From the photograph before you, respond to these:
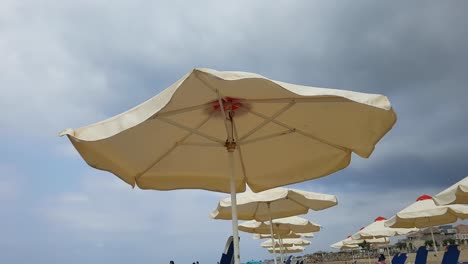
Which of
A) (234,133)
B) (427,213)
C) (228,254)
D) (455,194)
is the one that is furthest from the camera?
(427,213)

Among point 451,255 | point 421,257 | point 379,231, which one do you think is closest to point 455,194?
point 421,257

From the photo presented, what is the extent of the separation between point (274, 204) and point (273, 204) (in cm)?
3

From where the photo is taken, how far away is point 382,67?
1245 cm

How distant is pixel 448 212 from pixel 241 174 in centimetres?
874

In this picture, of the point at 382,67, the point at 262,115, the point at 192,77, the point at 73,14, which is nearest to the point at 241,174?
the point at 262,115

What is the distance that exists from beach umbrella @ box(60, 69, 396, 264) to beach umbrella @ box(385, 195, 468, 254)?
6722mm

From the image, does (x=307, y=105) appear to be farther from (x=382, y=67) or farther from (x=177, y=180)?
(x=382, y=67)

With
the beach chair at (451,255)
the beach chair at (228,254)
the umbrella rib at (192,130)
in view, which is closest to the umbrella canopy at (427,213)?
the beach chair at (451,255)

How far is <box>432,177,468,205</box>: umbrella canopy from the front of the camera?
6.63m

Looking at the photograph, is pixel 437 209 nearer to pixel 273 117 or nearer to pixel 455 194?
pixel 455 194

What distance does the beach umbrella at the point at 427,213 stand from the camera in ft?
32.9

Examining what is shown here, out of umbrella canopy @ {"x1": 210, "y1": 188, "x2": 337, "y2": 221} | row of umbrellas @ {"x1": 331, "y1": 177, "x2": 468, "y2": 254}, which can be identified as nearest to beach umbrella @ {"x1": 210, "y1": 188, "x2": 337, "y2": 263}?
umbrella canopy @ {"x1": 210, "y1": 188, "x2": 337, "y2": 221}

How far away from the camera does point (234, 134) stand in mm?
4359

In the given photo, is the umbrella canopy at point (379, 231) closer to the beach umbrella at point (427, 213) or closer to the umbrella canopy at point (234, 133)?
the beach umbrella at point (427, 213)
